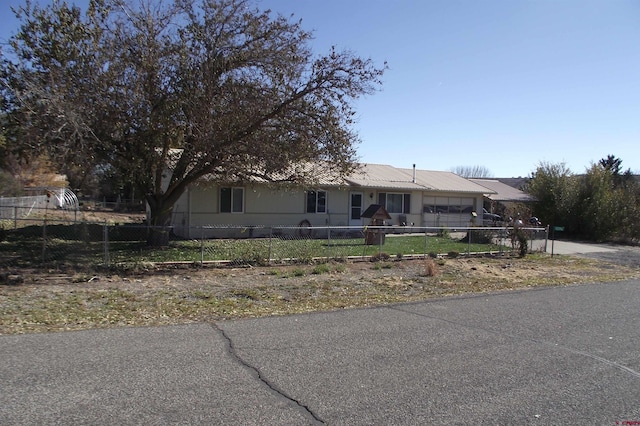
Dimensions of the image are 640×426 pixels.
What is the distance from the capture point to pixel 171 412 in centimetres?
412

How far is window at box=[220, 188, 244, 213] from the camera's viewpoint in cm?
2158

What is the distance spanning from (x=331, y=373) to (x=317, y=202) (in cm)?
1930

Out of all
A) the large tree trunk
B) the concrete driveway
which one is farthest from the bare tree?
the concrete driveway

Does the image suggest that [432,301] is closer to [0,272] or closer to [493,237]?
[0,272]

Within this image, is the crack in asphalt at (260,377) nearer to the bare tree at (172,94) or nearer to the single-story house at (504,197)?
the bare tree at (172,94)

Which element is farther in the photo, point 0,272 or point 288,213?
point 288,213

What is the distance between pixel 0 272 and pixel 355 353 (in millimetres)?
8492

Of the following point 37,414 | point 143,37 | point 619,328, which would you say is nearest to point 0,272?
point 143,37

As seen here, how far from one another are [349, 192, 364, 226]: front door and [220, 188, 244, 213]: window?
600cm

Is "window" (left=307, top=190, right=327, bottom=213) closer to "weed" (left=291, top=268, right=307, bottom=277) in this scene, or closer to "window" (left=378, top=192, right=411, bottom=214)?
"window" (left=378, top=192, right=411, bottom=214)

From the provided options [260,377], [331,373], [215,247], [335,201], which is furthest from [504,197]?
[260,377]

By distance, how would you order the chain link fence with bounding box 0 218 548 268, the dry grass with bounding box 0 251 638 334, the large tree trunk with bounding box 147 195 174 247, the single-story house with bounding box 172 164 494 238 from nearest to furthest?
the dry grass with bounding box 0 251 638 334
the chain link fence with bounding box 0 218 548 268
the large tree trunk with bounding box 147 195 174 247
the single-story house with bounding box 172 164 494 238

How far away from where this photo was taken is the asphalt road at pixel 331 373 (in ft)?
13.8

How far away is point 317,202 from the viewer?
24.4 m
